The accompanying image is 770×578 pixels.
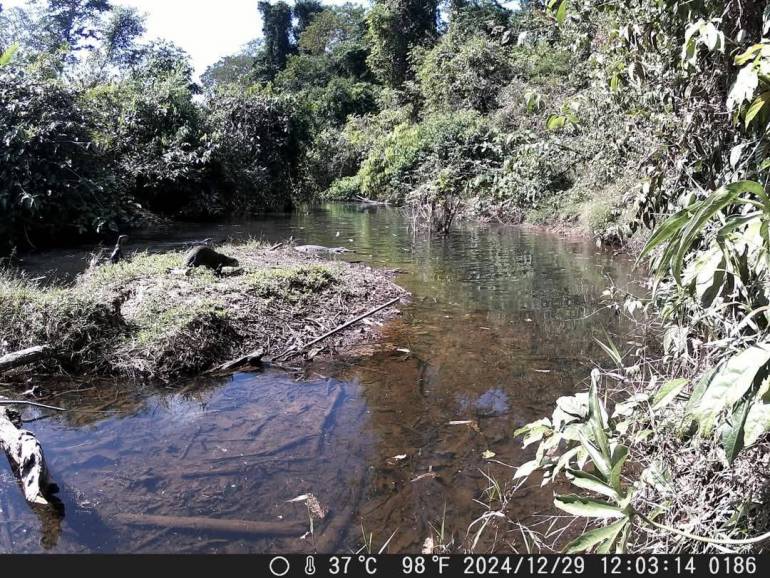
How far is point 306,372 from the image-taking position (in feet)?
17.3

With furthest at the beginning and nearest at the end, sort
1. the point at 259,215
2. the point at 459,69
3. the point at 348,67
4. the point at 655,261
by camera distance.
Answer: the point at 348,67, the point at 459,69, the point at 259,215, the point at 655,261

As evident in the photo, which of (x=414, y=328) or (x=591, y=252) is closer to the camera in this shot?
(x=414, y=328)

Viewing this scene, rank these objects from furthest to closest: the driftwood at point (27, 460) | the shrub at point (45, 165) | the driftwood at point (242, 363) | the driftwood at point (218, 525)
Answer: the shrub at point (45, 165)
the driftwood at point (242, 363)
the driftwood at point (27, 460)
the driftwood at point (218, 525)

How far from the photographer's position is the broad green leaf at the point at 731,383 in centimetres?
123

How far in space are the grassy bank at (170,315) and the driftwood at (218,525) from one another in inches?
83.8

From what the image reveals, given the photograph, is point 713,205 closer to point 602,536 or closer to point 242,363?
point 602,536

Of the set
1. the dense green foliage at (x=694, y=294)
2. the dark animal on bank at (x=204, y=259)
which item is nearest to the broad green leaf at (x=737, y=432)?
the dense green foliage at (x=694, y=294)

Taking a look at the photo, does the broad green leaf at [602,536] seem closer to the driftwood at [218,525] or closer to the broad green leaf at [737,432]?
the broad green leaf at [737,432]

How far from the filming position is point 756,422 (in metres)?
1.31

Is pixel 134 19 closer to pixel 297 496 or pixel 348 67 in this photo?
pixel 348 67

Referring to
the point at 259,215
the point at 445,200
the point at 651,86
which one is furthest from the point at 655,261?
the point at 259,215

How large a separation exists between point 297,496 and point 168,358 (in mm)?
2423

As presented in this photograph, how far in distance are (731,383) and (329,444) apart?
3032 mm

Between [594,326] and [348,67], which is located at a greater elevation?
[348,67]
